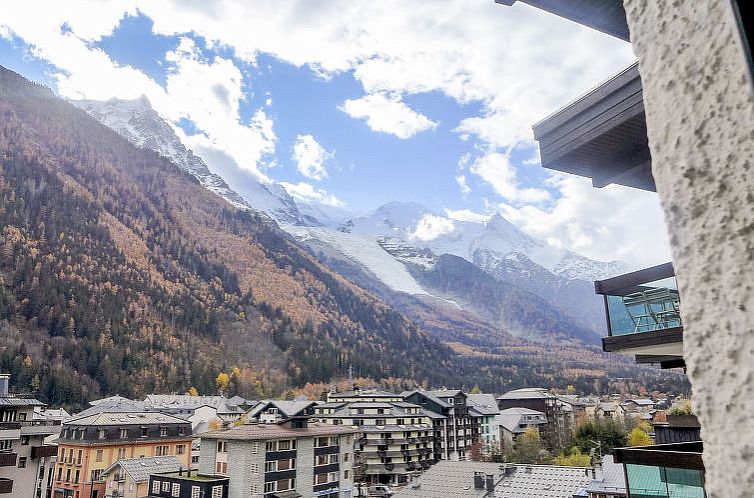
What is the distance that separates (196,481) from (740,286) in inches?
1257

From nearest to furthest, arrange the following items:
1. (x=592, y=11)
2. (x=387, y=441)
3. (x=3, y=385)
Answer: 1. (x=592, y=11)
2. (x=3, y=385)
3. (x=387, y=441)

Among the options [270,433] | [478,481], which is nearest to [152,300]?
[270,433]

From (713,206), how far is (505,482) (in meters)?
27.7

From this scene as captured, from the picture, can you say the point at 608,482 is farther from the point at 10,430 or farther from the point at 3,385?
the point at 3,385

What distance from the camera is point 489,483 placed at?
2462cm

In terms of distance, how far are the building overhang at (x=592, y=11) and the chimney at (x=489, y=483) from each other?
24.9 metres

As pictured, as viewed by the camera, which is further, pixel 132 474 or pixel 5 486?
pixel 132 474

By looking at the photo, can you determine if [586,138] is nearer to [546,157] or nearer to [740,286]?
[546,157]

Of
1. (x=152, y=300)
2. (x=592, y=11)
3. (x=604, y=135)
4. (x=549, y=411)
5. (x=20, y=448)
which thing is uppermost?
(x=152, y=300)

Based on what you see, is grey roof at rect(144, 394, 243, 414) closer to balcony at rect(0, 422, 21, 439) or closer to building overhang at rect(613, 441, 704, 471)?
balcony at rect(0, 422, 21, 439)

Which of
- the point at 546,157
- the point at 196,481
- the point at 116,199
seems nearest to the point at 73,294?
the point at 116,199

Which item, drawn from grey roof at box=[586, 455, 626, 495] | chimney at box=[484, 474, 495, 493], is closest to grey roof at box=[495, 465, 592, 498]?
chimney at box=[484, 474, 495, 493]

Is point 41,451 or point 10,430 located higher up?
point 10,430

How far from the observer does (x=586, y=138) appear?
A: 4004mm
